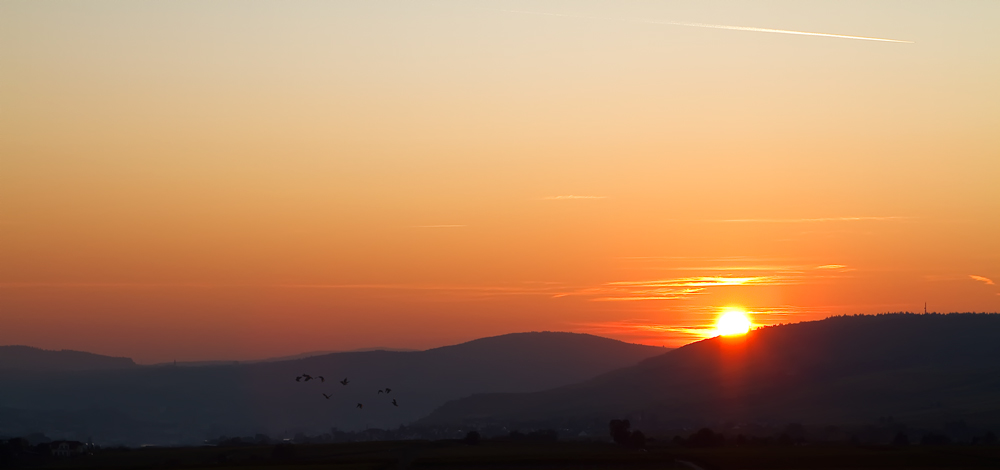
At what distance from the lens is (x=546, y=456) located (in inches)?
4560

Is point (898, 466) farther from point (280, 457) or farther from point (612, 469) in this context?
point (280, 457)

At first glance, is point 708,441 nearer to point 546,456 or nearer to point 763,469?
point 546,456

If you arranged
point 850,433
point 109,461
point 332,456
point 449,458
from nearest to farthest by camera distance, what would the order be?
point 449,458, point 109,461, point 332,456, point 850,433

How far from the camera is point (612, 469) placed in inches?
3706

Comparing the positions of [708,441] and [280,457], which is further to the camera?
[708,441]

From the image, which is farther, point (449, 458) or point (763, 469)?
point (449, 458)

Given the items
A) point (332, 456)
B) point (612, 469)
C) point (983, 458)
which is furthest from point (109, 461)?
point (983, 458)

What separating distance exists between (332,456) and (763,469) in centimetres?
6165

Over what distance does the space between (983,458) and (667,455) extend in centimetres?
3393

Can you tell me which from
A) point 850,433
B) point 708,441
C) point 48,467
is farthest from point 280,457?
point 850,433

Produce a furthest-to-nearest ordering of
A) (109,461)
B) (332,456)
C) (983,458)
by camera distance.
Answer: (332,456) < (109,461) < (983,458)

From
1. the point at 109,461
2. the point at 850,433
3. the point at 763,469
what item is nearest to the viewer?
the point at 763,469

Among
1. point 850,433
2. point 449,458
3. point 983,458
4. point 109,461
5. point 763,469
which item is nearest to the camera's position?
point 763,469

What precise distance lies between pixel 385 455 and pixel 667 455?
35485mm
